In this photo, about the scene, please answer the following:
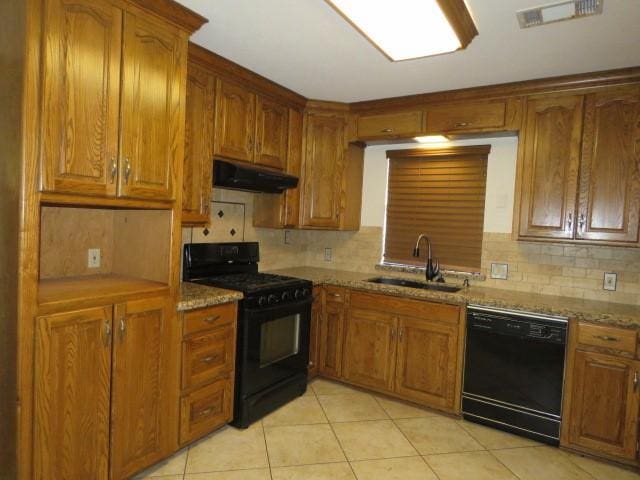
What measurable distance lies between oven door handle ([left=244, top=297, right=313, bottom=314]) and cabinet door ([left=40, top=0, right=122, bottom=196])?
46.3 inches

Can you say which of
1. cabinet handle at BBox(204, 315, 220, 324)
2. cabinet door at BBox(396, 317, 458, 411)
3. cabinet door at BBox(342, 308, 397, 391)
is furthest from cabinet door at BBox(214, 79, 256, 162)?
cabinet door at BBox(396, 317, 458, 411)

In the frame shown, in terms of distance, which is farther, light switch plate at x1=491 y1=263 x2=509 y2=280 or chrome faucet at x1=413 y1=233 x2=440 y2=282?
chrome faucet at x1=413 y1=233 x2=440 y2=282

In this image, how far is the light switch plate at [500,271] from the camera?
3.22 metres

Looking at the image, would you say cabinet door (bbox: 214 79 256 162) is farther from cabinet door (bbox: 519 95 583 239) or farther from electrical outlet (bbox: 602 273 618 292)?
electrical outlet (bbox: 602 273 618 292)

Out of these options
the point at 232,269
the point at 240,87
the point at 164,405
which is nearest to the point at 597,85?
the point at 240,87

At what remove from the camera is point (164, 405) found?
2.19 metres

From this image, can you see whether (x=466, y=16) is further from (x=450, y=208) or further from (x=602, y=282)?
(x=602, y=282)

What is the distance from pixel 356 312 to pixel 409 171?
1.38 metres

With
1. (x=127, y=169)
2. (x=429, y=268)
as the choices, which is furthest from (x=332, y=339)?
(x=127, y=169)

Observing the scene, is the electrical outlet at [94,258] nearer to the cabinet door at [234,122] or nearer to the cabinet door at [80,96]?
the cabinet door at [80,96]

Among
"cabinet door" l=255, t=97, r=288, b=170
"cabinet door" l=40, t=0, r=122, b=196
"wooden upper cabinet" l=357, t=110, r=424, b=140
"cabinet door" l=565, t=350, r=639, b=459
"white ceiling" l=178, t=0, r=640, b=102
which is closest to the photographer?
"cabinet door" l=40, t=0, r=122, b=196

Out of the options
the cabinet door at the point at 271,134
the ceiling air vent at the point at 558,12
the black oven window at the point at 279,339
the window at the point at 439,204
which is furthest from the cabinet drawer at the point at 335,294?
the ceiling air vent at the point at 558,12

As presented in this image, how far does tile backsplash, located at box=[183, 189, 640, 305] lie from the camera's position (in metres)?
2.86

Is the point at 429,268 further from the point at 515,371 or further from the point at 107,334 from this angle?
the point at 107,334
